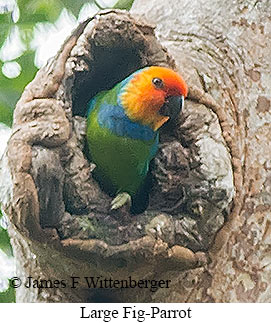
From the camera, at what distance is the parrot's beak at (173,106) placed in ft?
5.06

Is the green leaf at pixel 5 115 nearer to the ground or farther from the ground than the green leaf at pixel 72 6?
nearer to the ground

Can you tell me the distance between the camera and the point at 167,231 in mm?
1383

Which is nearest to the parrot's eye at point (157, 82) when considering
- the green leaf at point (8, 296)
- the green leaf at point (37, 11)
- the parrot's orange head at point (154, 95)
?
the parrot's orange head at point (154, 95)

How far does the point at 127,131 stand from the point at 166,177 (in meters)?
0.21

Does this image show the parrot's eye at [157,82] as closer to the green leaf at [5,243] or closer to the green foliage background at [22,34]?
the green foliage background at [22,34]

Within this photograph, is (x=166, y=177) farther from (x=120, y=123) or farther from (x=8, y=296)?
(x=8, y=296)

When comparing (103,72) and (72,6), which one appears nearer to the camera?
(103,72)

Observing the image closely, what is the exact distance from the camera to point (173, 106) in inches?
61.3

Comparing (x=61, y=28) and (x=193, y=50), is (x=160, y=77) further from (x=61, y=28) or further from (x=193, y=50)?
(x=61, y=28)

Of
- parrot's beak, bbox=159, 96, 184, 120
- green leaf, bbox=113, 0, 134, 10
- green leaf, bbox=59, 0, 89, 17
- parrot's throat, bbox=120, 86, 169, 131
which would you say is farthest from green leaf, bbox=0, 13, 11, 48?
parrot's beak, bbox=159, 96, 184, 120


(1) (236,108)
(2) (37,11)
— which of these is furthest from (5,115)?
(1) (236,108)
